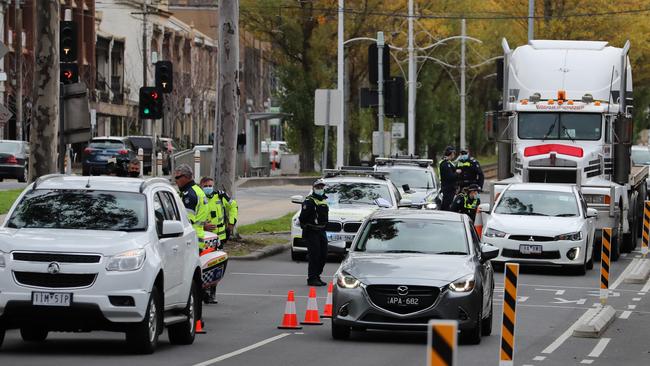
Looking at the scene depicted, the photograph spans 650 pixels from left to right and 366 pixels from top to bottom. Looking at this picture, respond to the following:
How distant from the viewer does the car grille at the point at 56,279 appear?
1469cm

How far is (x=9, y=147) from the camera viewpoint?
54.9 meters

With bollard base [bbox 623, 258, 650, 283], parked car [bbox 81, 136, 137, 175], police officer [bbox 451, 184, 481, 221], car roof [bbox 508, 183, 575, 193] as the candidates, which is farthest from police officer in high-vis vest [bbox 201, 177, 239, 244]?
parked car [bbox 81, 136, 137, 175]

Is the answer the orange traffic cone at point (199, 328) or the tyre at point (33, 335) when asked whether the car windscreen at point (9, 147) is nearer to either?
the orange traffic cone at point (199, 328)

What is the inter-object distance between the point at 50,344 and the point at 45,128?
27.6 feet

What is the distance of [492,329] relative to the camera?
19.1 metres

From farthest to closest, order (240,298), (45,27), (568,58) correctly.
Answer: (568,58)
(45,27)
(240,298)

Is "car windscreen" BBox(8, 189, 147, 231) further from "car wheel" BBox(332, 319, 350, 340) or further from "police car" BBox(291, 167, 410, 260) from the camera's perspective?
"police car" BBox(291, 167, 410, 260)

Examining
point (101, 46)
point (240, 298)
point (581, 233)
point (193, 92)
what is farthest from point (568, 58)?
point (193, 92)

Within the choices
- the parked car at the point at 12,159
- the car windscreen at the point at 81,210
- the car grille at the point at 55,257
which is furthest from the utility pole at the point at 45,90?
the parked car at the point at 12,159

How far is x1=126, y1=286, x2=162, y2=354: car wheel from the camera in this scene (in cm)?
1507

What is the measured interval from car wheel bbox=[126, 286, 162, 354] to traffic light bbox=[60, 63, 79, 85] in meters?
9.55

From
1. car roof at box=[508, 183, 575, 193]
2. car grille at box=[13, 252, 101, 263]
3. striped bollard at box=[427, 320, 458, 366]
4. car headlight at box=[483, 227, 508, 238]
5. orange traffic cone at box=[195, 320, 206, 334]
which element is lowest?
orange traffic cone at box=[195, 320, 206, 334]

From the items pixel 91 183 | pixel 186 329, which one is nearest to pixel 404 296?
pixel 186 329

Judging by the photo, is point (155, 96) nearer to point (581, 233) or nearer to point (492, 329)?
point (581, 233)
